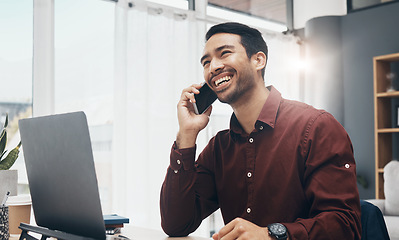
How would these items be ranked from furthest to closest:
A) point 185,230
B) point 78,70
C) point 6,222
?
point 78,70 < point 185,230 < point 6,222

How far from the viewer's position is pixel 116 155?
3.25 meters

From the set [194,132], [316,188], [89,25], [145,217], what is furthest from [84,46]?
[316,188]

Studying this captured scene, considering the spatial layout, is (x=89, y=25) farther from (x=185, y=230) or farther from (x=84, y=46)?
(x=185, y=230)

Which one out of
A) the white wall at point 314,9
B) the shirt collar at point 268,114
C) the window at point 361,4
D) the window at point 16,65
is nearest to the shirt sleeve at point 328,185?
the shirt collar at point 268,114

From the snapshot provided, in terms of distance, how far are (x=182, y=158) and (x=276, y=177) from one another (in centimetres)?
31

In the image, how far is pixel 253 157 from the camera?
1441 millimetres

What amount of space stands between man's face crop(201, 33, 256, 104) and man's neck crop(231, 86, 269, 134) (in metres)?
0.03

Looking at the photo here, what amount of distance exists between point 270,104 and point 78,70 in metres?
2.10

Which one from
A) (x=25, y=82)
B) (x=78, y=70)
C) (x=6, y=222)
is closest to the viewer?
(x=6, y=222)

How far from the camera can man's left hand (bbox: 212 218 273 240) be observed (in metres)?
1.06

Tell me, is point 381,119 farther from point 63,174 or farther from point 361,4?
point 63,174

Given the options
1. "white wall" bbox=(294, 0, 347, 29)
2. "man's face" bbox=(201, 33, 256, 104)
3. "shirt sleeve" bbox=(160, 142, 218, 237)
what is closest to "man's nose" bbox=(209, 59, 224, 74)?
"man's face" bbox=(201, 33, 256, 104)

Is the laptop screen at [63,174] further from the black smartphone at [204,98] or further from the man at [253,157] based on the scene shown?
the black smartphone at [204,98]

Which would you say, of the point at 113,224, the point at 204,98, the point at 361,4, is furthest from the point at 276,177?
the point at 361,4
